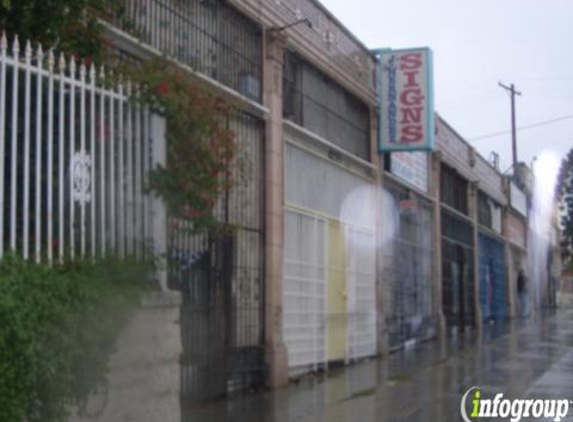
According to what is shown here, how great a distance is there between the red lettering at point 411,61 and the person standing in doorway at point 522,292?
2485cm

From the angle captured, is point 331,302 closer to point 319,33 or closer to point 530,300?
point 319,33

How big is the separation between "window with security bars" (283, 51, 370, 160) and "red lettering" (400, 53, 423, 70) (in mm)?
1128

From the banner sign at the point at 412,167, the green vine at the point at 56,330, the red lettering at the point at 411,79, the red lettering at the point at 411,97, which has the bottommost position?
the green vine at the point at 56,330

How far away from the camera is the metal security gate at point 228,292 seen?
11.2m

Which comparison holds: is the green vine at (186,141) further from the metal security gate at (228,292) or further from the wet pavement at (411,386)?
the wet pavement at (411,386)

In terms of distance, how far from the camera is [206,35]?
12.1 meters

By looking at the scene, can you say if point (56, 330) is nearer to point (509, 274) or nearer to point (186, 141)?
point (186, 141)

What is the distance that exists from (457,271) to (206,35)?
1730 cm

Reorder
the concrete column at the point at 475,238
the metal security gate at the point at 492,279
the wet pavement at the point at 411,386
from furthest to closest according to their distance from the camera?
the metal security gate at the point at 492,279 → the concrete column at the point at 475,238 → the wet pavement at the point at 411,386

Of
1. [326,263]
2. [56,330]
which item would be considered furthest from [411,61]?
[56,330]

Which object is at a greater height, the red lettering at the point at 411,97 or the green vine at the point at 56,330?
the red lettering at the point at 411,97

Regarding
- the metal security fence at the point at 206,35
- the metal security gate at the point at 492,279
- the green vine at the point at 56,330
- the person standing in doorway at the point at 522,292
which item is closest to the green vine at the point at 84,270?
the green vine at the point at 56,330

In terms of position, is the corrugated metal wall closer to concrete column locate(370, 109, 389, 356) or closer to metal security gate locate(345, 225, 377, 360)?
metal security gate locate(345, 225, 377, 360)

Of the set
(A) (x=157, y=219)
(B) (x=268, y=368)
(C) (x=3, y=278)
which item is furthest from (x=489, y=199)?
(C) (x=3, y=278)
